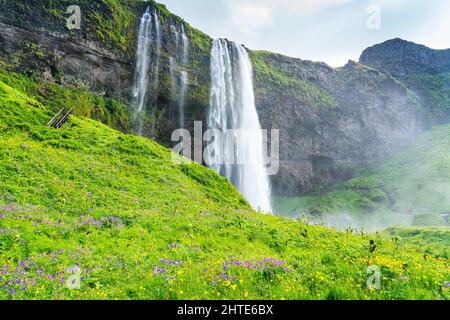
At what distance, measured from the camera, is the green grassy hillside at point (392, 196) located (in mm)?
70625

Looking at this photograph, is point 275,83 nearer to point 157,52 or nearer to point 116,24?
point 157,52

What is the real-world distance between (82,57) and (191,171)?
2868 cm

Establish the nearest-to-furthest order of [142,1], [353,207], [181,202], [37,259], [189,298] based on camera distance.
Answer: [189,298] → [37,259] → [181,202] → [142,1] → [353,207]

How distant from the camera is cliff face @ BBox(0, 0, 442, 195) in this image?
3659cm

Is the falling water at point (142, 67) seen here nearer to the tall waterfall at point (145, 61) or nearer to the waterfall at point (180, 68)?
the tall waterfall at point (145, 61)

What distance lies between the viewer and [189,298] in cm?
489

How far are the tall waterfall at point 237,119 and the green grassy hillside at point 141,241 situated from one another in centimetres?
3386

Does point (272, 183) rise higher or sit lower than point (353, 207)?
higher

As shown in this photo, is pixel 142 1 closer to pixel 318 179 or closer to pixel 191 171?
pixel 191 171

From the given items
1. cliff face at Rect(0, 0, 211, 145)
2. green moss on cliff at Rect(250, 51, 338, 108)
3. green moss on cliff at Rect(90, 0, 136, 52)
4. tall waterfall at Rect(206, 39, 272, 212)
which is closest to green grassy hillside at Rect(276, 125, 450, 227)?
tall waterfall at Rect(206, 39, 272, 212)

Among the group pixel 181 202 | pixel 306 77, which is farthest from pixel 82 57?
pixel 306 77

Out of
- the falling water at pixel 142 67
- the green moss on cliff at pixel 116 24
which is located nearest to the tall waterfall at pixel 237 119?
the falling water at pixel 142 67

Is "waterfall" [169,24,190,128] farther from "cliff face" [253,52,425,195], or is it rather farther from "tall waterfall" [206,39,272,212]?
"cliff face" [253,52,425,195]

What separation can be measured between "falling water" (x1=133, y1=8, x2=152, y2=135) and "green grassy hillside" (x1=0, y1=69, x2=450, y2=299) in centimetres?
2373
